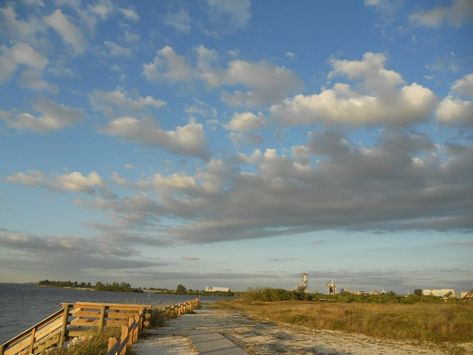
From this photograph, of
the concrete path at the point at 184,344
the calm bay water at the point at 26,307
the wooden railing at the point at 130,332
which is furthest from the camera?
the calm bay water at the point at 26,307

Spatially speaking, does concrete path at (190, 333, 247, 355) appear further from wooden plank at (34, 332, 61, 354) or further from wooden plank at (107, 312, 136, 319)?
wooden plank at (34, 332, 61, 354)

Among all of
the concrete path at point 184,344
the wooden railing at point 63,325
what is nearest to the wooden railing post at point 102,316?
the wooden railing at point 63,325

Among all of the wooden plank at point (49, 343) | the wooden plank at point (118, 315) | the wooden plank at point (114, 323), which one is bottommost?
the wooden plank at point (49, 343)

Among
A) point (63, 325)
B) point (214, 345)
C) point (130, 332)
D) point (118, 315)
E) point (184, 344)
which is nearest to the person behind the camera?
point (130, 332)

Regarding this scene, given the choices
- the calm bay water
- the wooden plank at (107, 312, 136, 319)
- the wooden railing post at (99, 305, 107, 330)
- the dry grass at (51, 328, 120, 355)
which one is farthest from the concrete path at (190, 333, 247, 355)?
the calm bay water

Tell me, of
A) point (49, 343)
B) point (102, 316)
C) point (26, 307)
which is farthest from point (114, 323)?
point (26, 307)

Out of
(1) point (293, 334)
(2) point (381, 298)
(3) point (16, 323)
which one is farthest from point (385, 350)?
(2) point (381, 298)

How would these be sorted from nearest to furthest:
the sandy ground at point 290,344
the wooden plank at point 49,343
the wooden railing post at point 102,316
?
the sandy ground at point 290,344
the wooden plank at point 49,343
the wooden railing post at point 102,316

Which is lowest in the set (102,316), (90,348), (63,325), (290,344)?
(290,344)

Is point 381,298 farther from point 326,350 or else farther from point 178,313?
point 326,350

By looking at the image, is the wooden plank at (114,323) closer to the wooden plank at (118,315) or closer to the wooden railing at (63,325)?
the wooden railing at (63,325)

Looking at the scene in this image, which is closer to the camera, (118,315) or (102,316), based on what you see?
(102,316)

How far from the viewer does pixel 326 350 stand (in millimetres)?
15672

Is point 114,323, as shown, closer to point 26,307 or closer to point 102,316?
point 102,316
